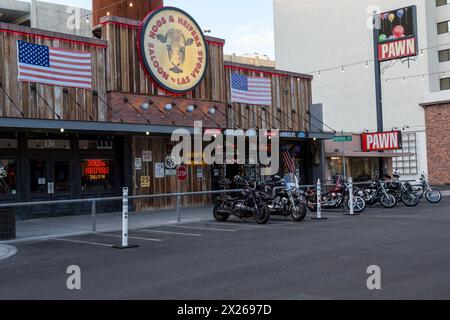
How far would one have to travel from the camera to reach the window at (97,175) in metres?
20.2

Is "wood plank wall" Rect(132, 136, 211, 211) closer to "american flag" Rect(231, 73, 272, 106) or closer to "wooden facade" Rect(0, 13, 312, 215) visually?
"wooden facade" Rect(0, 13, 312, 215)

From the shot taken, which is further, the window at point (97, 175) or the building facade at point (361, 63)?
the building facade at point (361, 63)

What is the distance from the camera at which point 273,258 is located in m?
9.58

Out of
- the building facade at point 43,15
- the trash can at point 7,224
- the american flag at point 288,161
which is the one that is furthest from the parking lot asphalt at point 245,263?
the building facade at point 43,15

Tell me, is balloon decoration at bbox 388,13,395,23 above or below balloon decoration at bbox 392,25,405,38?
above

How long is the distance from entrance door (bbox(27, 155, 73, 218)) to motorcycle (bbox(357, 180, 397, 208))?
34.1 ft

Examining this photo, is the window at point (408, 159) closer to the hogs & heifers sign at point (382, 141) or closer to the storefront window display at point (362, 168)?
the storefront window display at point (362, 168)

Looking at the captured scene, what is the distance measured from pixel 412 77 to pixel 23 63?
37.8 metres

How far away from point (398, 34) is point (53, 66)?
16.7 metres

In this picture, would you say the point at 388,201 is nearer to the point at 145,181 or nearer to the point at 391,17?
the point at 145,181

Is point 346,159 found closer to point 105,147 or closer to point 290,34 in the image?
point 105,147

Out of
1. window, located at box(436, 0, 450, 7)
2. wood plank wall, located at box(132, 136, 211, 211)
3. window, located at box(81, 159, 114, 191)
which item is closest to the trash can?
window, located at box(81, 159, 114, 191)

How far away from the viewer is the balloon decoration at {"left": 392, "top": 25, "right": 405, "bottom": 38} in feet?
89.0
